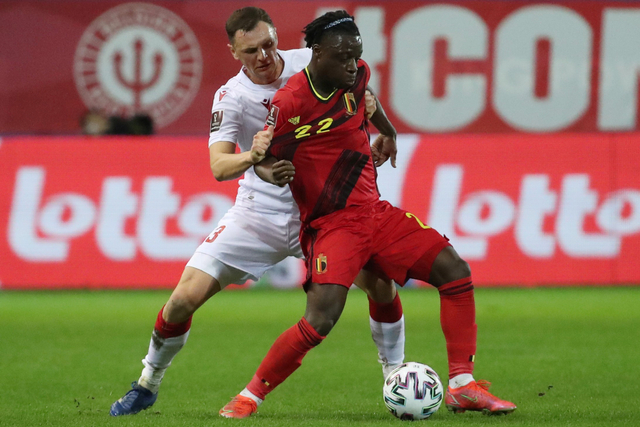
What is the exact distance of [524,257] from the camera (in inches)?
441

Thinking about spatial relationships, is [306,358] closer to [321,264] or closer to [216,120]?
[321,264]

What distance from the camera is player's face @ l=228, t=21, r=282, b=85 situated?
206 inches

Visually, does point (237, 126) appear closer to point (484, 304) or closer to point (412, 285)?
point (484, 304)

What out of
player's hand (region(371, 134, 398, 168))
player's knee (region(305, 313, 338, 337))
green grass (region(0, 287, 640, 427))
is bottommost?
green grass (region(0, 287, 640, 427))

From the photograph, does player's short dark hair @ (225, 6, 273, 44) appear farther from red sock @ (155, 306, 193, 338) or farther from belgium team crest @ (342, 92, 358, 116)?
red sock @ (155, 306, 193, 338)

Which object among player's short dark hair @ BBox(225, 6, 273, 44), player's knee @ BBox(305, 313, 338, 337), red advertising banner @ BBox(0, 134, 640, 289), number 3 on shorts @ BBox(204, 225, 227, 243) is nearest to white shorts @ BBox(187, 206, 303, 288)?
number 3 on shorts @ BBox(204, 225, 227, 243)

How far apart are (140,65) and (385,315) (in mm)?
9608

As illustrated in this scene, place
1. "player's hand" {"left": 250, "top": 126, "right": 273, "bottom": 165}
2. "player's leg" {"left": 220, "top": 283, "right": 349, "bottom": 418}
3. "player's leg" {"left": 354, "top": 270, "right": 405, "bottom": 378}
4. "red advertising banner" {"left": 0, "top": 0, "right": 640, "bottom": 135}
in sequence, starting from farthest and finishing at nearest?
"red advertising banner" {"left": 0, "top": 0, "right": 640, "bottom": 135} < "player's leg" {"left": 354, "top": 270, "right": 405, "bottom": 378} < "player's leg" {"left": 220, "top": 283, "right": 349, "bottom": 418} < "player's hand" {"left": 250, "top": 126, "right": 273, "bottom": 165}

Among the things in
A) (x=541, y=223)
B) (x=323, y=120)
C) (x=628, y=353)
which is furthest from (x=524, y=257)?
(x=323, y=120)

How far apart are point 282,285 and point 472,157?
260 centimetres

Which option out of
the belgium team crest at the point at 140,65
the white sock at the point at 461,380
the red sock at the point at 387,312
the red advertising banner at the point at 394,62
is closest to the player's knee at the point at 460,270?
the white sock at the point at 461,380

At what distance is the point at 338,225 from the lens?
5.12 m

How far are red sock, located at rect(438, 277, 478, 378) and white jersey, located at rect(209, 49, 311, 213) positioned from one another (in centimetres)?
101

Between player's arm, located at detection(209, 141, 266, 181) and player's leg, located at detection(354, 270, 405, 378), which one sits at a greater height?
player's arm, located at detection(209, 141, 266, 181)
